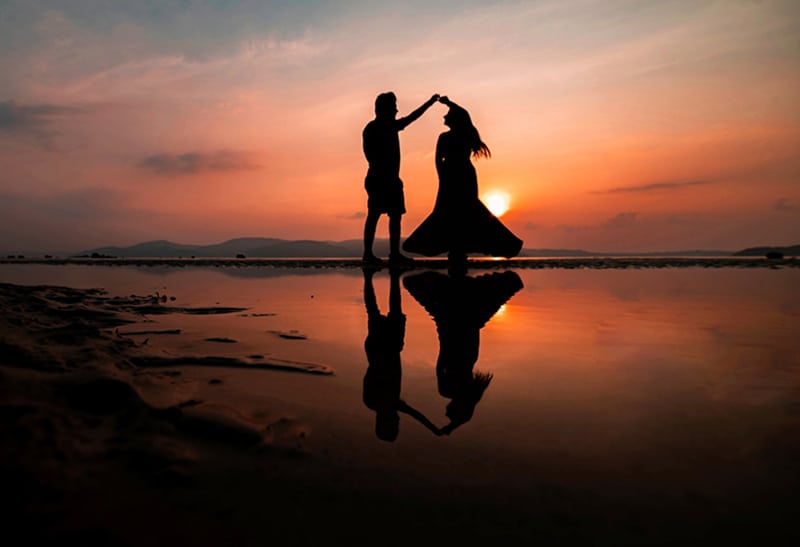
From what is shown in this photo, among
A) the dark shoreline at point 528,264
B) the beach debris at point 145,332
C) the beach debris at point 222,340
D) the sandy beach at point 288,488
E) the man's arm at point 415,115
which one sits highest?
the man's arm at point 415,115

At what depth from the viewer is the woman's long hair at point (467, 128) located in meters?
11.4

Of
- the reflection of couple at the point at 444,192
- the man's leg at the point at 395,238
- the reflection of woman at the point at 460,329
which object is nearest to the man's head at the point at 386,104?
the reflection of couple at the point at 444,192

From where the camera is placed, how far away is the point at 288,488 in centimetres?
124

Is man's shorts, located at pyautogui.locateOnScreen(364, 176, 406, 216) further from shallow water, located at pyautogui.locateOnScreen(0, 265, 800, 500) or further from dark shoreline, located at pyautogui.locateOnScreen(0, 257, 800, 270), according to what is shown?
shallow water, located at pyautogui.locateOnScreen(0, 265, 800, 500)

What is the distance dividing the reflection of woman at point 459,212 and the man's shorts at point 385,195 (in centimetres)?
108

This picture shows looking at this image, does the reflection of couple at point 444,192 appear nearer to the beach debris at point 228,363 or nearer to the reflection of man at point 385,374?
the reflection of man at point 385,374

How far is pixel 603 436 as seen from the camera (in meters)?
1.58

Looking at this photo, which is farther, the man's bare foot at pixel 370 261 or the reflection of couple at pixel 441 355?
the man's bare foot at pixel 370 261

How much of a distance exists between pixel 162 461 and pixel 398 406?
0.86 metres

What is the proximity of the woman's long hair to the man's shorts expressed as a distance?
76.8 inches

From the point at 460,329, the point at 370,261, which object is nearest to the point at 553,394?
the point at 460,329

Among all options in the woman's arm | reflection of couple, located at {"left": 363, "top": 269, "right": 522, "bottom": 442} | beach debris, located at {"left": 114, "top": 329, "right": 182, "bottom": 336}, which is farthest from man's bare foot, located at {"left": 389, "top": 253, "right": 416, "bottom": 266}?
beach debris, located at {"left": 114, "top": 329, "right": 182, "bottom": 336}

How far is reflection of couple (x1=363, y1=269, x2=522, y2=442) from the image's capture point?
1809 millimetres

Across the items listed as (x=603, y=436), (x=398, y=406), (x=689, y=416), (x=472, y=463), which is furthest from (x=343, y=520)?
(x=689, y=416)
